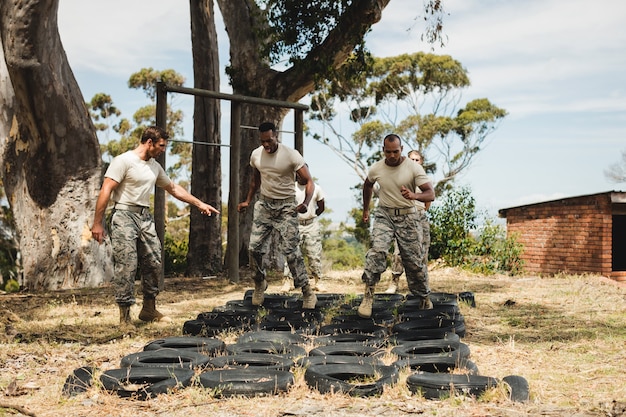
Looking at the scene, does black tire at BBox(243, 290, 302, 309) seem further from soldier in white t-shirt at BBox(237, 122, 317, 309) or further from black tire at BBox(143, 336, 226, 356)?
black tire at BBox(143, 336, 226, 356)

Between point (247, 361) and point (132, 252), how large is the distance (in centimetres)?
247

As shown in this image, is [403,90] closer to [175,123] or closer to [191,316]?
[175,123]

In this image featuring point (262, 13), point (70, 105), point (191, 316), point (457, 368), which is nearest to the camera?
point (457, 368)

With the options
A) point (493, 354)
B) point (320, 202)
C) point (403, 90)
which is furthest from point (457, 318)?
point (403, 90)

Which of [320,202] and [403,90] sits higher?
[403,90]

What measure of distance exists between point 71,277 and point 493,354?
352 inches

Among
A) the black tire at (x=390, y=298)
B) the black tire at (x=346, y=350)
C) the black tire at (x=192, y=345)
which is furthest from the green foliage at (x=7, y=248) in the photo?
the black tire at (x=346, y=350)

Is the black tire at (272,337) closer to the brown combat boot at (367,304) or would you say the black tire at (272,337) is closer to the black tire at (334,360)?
the black tire at (334,360)

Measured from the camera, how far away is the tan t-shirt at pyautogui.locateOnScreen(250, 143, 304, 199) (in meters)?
8.55

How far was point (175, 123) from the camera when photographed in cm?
3544

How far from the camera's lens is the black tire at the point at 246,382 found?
196 inches

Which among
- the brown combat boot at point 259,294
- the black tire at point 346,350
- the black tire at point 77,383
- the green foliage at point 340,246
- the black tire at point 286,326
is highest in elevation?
the green foliage at point 340,246

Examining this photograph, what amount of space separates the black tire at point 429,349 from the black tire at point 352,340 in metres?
0.36

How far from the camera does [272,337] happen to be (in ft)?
22.5
